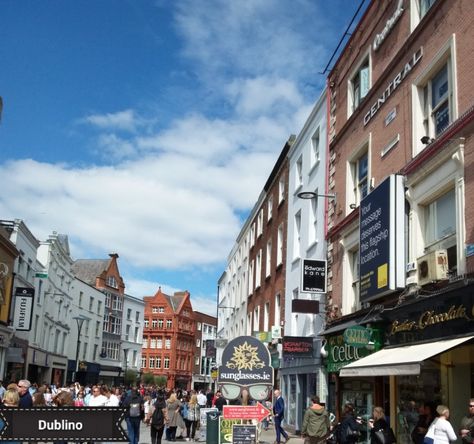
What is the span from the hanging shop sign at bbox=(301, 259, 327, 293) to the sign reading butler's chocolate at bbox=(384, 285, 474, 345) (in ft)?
17.4

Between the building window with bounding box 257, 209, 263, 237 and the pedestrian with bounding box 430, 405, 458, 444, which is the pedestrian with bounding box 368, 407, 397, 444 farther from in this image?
the building window with bounding box 257, 209, 263, 237

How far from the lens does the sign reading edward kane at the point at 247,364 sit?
45.1ft

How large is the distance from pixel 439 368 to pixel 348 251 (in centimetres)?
612

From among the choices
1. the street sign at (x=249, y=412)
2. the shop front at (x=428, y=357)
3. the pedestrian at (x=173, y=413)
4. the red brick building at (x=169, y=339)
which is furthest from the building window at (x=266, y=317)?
the red brick building at (x=169, y=339)

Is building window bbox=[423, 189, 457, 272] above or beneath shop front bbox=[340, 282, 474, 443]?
above

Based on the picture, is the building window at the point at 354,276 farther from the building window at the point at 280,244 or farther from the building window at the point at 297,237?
the building window at the point at 280,244

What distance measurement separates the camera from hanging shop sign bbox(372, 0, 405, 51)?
15290 millimetres

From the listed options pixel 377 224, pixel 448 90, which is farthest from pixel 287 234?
pixel 448 90

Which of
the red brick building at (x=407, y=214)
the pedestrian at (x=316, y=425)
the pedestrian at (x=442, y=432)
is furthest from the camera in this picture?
the pedestrian at (x=316, y=425)

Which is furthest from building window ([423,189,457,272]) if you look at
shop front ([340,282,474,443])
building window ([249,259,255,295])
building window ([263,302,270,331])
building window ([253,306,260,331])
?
building window ([249,259,255,295])

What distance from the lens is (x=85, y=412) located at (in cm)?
898

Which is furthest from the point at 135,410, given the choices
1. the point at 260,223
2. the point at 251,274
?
the point at 251,274

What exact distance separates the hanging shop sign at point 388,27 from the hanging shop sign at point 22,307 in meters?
27.1

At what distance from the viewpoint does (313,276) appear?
1912 cm
